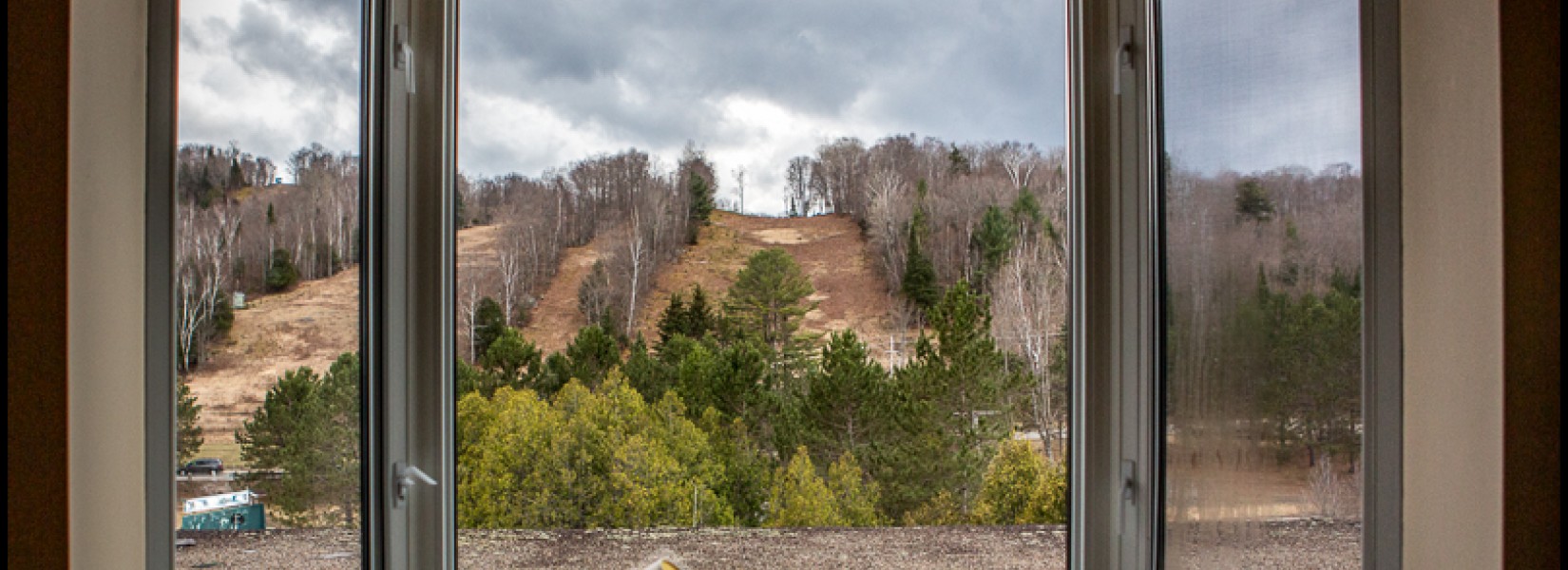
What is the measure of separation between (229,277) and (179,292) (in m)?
0.10

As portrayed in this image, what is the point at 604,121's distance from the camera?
1950 mm

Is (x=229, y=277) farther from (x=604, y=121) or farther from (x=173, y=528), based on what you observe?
(x=604, y=121)

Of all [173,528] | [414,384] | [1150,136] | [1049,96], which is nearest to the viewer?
A: [173,528]

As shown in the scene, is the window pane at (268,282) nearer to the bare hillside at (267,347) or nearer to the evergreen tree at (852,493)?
the bare hillside at (267,347)

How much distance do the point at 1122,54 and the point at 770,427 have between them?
4.02 feet

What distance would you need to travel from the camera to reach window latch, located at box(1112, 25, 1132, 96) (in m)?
1.22

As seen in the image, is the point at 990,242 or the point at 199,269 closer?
the point at 199,269

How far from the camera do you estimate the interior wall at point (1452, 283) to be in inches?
23.7

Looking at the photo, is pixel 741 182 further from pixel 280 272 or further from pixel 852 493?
pixel 280 272

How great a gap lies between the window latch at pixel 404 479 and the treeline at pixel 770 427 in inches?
25.8

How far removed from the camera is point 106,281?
78 cm

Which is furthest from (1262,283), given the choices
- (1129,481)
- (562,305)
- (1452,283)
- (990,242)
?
(562,305)

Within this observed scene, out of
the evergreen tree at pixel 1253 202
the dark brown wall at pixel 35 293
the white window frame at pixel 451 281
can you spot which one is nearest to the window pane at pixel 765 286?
the white window frame at pixel 451 281

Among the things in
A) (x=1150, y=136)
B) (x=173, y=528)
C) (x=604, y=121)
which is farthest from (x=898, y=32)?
(x=173, y=528)
